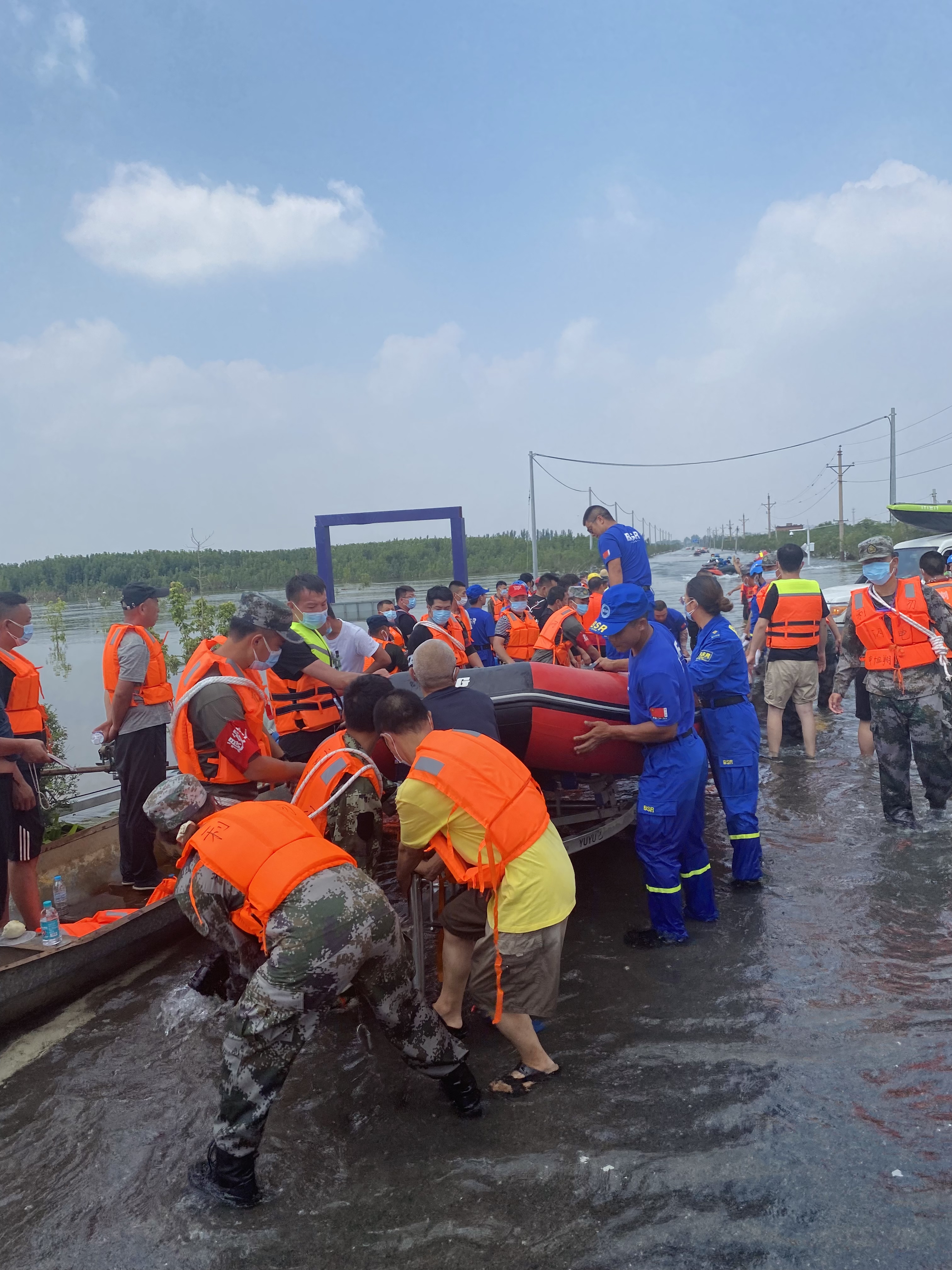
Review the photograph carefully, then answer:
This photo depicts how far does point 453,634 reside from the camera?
24.7ft

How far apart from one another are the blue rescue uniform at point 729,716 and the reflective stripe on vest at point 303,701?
5.97 feet

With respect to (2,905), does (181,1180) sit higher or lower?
lower

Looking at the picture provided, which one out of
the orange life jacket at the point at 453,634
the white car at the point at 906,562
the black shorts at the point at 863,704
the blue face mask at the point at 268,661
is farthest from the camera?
the white car at the point at 906,562

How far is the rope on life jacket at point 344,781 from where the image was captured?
265cm

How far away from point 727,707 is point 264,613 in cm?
230

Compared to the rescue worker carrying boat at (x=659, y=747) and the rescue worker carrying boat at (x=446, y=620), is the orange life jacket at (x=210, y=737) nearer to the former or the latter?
the rescue worker carrying boat at (x=659, y=747)

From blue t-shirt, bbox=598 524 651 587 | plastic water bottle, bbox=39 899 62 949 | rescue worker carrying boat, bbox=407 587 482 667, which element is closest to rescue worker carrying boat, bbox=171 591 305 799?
Result: plastic water bottle, bbox=39 899 62 949

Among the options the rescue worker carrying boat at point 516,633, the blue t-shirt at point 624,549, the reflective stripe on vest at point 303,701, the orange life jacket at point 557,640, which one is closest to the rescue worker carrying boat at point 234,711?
the reflective stripe on vest at point 303,701

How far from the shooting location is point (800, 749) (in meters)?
7.45

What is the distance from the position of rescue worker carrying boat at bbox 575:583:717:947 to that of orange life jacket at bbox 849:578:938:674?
198 centimetres

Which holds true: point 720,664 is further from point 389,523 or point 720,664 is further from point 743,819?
point 389,523

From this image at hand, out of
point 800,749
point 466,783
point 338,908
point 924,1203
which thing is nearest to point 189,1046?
point 338,908

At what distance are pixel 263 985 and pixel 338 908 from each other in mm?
270

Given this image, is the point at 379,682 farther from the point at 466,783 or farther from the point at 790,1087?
the point at 790,1087
